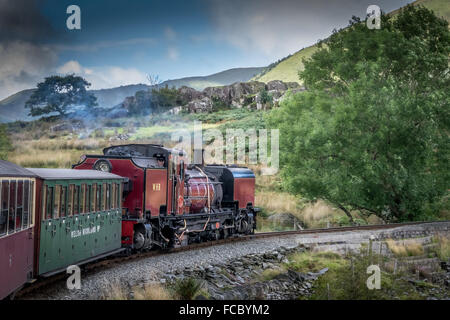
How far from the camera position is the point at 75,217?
12766 mm

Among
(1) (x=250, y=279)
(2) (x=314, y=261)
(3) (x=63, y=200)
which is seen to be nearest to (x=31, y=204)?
(3) (x=63, y=200)

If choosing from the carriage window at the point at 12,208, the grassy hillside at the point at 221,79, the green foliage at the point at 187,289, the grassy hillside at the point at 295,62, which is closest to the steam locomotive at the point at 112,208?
the carriage window at the point at 12,208

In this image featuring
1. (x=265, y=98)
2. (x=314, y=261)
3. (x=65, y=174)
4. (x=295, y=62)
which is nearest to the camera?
(x=65, y=174)

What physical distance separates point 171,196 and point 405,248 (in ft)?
33.5

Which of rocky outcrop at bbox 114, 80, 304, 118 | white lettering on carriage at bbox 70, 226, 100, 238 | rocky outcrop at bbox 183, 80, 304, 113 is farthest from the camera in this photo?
rocky outcrop at bbox 183, 80, 304, 113

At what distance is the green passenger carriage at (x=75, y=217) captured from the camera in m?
11.2

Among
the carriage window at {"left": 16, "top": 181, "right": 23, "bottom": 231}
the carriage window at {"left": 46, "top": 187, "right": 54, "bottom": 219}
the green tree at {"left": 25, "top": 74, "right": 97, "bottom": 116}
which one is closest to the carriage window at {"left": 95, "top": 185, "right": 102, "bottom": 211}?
the carriage window at {"left": 46, "top": 187, "right": 54, "bottom": 219}

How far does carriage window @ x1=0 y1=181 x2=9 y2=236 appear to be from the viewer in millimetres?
8925

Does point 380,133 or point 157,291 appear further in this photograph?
point 380,133

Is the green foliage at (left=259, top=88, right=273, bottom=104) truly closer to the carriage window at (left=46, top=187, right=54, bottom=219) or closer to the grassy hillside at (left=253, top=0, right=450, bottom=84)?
the grassy hillside at (left=253, top=0, right=450, bottom=84)

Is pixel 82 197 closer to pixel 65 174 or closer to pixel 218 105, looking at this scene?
pixel 65 174

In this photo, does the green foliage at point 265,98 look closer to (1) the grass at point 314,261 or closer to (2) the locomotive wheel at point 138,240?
(1) the grass at point 314,261

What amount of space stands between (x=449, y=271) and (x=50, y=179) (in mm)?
15436

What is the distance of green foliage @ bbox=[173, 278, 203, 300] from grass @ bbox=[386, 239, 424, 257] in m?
11.7
